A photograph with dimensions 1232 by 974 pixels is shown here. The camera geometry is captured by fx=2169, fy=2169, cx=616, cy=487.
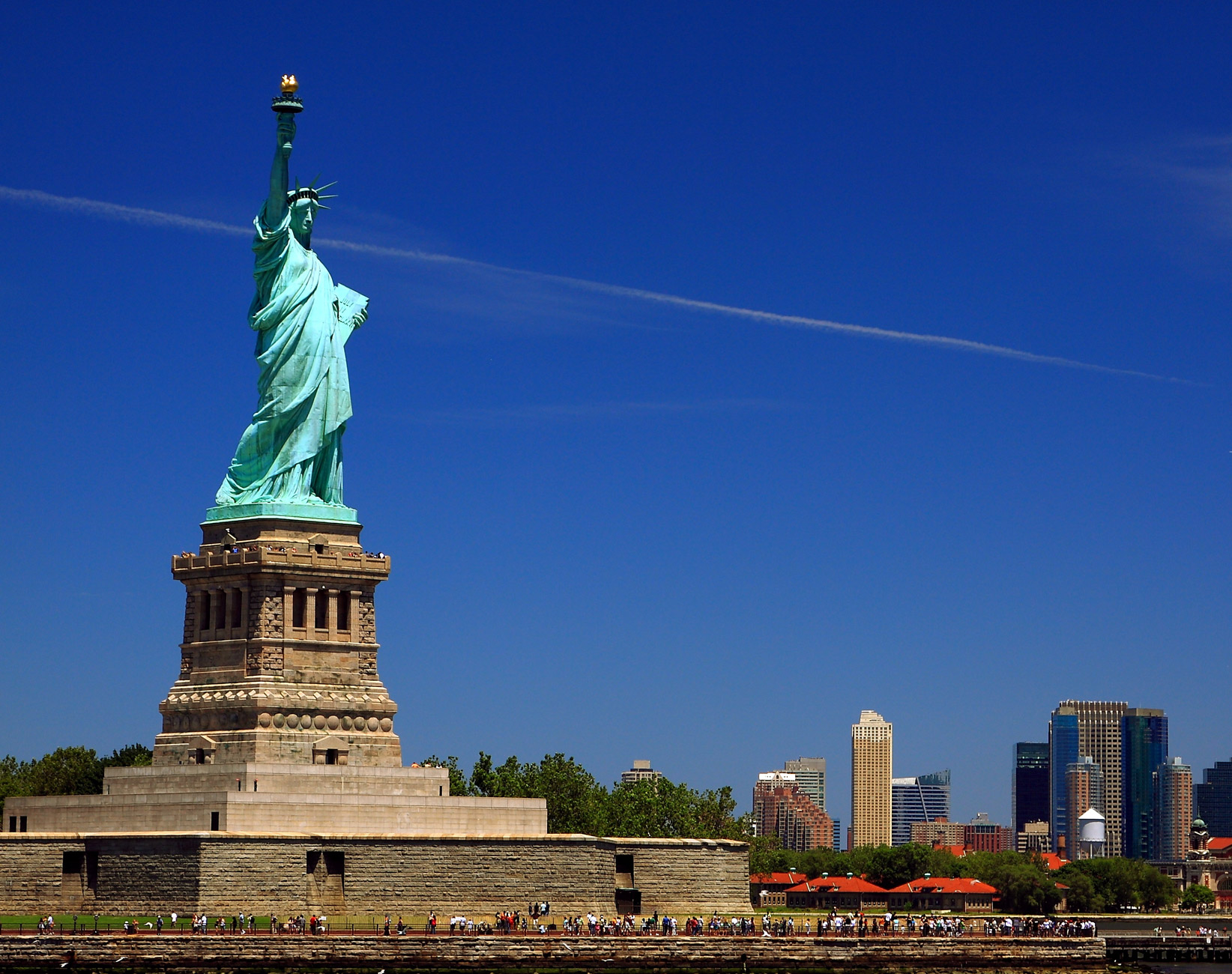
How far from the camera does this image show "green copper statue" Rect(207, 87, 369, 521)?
7456 cm

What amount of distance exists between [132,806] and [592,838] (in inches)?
585

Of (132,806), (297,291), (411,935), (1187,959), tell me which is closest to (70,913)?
(132,806)

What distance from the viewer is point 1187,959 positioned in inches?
3457

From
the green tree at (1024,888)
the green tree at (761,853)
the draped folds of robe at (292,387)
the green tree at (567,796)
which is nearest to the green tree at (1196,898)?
the green tree at (1024,888)

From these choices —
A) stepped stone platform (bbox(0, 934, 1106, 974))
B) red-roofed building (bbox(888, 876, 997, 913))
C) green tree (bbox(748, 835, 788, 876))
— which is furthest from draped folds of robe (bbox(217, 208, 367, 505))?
red-roofed building (bbox(888, 876, 997, 913))

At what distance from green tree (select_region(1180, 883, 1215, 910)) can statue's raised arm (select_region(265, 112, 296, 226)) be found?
10826 centimetres

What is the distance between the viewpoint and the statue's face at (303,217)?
249 ft

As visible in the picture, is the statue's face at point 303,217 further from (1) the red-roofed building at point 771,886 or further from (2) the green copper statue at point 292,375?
(1) the red-roofed building at point 771,886

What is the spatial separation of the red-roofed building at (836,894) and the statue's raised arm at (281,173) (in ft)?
213

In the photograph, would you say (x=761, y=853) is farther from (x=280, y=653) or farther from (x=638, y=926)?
(x=280, y=653)

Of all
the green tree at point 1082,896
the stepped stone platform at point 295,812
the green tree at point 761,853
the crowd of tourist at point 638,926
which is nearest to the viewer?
the crowd of tourist at point 638,926

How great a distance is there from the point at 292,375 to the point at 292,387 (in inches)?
16.4

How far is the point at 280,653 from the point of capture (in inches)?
2832

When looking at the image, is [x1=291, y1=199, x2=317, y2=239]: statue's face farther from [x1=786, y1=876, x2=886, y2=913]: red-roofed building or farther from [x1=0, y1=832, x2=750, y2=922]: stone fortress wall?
[x1=786, y1=876, x2=886, y2=913]: red-roofed building
